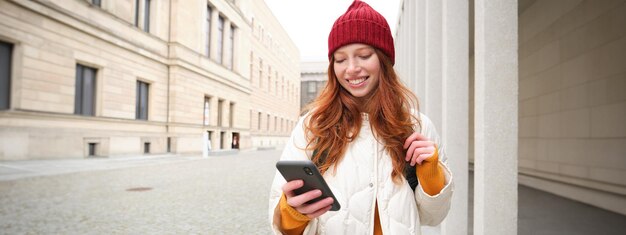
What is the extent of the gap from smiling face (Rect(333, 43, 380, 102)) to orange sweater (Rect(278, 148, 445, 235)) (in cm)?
54

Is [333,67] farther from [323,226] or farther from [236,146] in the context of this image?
[236,146]

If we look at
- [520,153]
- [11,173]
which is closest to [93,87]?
[11,173]

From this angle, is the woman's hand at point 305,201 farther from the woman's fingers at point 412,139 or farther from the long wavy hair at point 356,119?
the woman's fingers at point 412,139

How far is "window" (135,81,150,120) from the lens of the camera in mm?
20938

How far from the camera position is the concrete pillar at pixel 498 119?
9.75 ft

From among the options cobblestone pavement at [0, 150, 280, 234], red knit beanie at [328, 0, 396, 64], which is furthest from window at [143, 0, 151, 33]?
red knit beanie at [328, 0, 396, 64]

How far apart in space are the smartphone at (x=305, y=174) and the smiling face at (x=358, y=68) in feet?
2.24

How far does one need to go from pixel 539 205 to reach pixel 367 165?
22.3ft

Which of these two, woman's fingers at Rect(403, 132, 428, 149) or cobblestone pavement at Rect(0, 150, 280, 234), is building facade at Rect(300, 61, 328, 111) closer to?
cobblestone pavement at Rect(0, 150, 280, 234)

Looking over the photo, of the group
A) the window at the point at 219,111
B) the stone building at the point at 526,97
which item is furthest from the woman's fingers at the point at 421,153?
the window at the point at 219,111

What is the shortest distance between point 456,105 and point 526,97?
7862mm

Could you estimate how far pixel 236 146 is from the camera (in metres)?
29.2

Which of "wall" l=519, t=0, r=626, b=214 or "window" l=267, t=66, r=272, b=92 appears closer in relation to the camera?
"wall" l=519, t=0, r=626, b=214

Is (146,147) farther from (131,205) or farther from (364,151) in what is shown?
(364,151)
